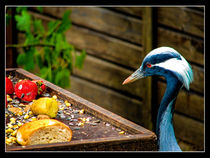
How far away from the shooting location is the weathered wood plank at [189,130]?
6.15ft

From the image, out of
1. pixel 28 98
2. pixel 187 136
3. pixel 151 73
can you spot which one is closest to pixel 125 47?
pixel 187 136

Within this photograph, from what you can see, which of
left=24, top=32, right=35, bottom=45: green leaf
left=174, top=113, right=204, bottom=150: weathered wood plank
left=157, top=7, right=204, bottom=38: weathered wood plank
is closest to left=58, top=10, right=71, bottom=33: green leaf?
left=24, top=32, right=35, bottom=45: green leaf

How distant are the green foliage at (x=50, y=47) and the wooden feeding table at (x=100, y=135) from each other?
691 mm

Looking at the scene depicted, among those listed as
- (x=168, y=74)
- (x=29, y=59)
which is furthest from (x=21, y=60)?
(x=168, y=74)

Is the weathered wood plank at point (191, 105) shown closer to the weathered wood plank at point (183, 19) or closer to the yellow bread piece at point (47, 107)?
the weathered wood plank at point (183, 19)

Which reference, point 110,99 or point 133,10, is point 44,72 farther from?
point 133,10

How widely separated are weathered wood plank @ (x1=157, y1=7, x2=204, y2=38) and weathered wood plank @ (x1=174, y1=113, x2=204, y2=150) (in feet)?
1.27

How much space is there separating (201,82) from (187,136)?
269 millimetres

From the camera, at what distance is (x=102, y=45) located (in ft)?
6.73

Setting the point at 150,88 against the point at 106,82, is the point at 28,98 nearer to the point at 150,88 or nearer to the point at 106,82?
the point at 150,88

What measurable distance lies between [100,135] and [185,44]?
A: 93 centimetres

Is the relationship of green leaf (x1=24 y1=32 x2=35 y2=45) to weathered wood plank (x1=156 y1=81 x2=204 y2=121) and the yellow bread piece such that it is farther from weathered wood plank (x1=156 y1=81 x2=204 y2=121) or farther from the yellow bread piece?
the yellow bread piece

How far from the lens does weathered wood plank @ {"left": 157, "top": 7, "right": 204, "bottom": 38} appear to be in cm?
181

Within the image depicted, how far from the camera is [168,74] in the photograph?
871 millimetres
